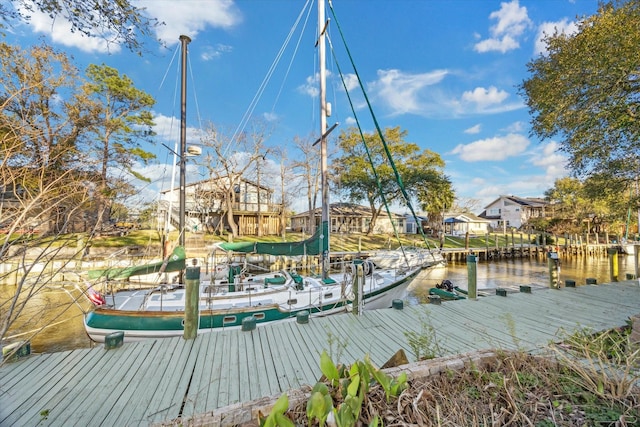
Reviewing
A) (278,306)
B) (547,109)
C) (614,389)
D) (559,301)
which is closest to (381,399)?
(614,389)

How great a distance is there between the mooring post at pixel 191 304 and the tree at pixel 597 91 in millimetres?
9747

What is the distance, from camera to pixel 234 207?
27.4 metres

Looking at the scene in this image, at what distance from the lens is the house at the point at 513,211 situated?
4331 centimetres

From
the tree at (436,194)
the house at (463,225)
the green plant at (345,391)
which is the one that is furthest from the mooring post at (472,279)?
the house at (463,225)

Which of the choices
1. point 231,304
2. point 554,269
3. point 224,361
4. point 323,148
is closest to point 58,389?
point 224,361

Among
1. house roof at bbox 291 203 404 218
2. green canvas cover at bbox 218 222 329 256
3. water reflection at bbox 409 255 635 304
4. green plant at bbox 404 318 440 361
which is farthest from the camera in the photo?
house roof at bbox 291 203 404 218

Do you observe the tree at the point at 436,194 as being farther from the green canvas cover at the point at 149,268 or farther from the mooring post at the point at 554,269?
the green canvas cover at the point at 149,268

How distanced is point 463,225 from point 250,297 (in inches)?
1636

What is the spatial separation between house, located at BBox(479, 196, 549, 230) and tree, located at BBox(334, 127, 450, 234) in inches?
875

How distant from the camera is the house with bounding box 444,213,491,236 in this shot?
125ft

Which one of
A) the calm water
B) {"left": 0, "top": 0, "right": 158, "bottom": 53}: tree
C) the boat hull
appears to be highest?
{"left": 0, "top": 0, "right": 158, "bottom": 53}: tree

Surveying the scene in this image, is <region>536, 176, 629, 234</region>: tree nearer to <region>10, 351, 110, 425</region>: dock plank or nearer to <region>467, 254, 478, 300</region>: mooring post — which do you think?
<region>467, 254, 478, 300</region>: mooring post

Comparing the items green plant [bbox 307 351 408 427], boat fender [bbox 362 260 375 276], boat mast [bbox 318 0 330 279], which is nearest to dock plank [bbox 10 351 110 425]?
green plant [bbox 307 351 408 427]

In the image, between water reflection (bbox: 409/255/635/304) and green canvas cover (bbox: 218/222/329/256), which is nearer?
green canvas cover (bbox: 218/222/329/256)
